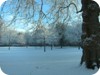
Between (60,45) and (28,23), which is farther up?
(28,23)

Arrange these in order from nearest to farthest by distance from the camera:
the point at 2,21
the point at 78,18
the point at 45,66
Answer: the point at 2,21
the point at 45,66
the point at 78,18

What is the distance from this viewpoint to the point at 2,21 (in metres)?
7.68

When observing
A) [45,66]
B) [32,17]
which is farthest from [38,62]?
[32,17]

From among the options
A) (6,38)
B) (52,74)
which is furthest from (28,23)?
(52,74)

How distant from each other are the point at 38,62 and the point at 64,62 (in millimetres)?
999

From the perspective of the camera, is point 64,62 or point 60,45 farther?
point 64,62

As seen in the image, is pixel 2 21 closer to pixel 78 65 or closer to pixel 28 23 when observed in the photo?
pixel 28 23

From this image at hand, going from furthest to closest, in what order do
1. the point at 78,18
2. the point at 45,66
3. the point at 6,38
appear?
1. the point at 78,18
2. the point at 45,66
3. the point at 6,38

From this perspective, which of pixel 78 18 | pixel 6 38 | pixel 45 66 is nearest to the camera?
pixel 6 38

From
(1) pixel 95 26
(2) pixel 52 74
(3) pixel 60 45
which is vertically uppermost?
(1) pixel 95 26

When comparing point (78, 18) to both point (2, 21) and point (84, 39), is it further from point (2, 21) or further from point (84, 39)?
point (2, 21)

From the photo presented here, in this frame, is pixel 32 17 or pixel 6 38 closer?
pixel 6 38

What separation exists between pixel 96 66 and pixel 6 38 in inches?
99.3

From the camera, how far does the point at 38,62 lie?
900cm
